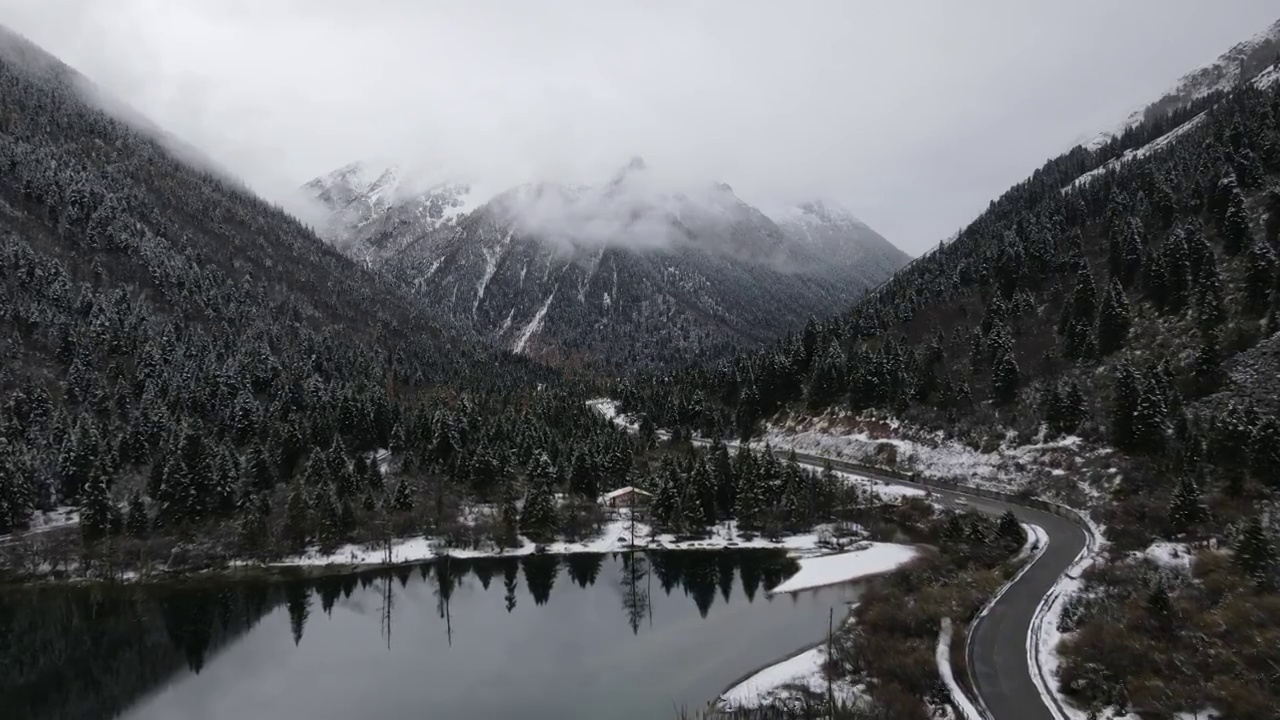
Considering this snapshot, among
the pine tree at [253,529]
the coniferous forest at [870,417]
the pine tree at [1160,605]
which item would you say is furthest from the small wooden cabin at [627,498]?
the pine tree at [1160,605]

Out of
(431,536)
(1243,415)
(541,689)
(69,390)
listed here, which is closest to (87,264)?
(69,390)

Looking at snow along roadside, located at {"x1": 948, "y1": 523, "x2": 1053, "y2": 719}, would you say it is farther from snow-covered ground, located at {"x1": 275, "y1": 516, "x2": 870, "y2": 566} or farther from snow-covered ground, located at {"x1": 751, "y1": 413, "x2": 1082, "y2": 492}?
snow-covered ground, located at {"x1": 275, "y1": 516, "x2": 870, "y2": 566}

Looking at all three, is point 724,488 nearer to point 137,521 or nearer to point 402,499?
point 402,499

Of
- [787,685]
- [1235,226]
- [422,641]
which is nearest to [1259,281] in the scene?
[1235,226]

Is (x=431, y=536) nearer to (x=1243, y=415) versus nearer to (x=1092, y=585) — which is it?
(x=1092, y=585)

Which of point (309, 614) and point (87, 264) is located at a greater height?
point (87, 264)

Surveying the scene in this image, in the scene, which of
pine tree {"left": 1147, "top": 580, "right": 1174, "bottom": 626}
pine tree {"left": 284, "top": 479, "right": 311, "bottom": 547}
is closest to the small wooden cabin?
pine tree {"left": 284, "top": 479, "right": 311, "bottom": 547}
